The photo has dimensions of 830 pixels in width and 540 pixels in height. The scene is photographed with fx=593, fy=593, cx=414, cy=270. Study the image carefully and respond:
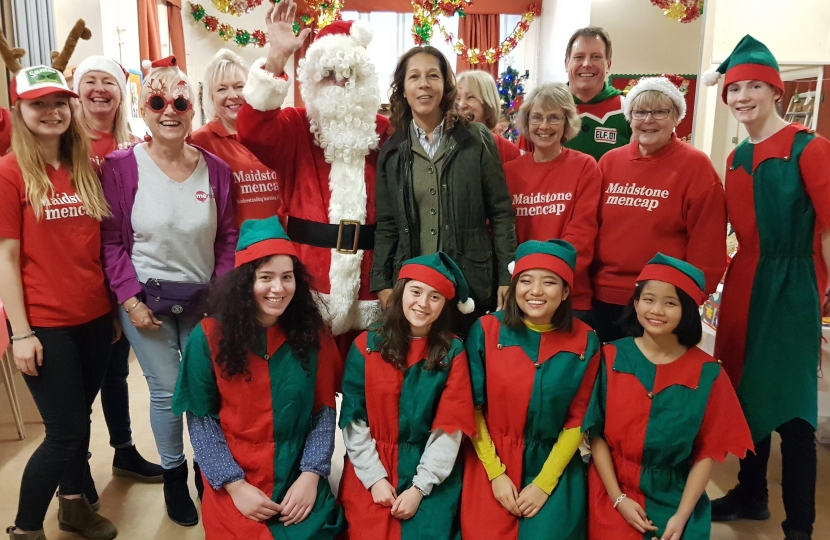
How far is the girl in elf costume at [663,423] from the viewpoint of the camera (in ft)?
5.69

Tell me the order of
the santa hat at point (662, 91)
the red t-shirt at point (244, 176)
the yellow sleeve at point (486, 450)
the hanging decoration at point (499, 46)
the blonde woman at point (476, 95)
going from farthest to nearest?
1. the hanging decoration at point (499, 46)
2. the blonde woman at point (476, 95)
3. the red t-shirt at point (244, 176)
4. the santa hat at point (662, 91)
5. the yellow sleeve at point (486, 450)

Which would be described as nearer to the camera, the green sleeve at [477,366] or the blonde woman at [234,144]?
the green sleeve at [477,366]

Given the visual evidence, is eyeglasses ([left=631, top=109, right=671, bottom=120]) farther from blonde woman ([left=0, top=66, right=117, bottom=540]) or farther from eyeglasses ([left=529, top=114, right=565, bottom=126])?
blonde woman ([left=0, top=66, right=117, bottom=540])

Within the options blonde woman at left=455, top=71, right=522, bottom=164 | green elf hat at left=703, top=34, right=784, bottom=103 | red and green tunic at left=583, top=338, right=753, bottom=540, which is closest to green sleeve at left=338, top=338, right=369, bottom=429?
red and green tunic at left=583, top=338, right=753, bottom=540

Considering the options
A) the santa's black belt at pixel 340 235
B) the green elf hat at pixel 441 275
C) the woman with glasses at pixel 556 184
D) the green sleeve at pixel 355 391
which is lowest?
the green sleeve at pixel 355 391

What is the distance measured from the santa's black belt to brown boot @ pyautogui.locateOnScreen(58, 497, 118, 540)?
1.20 m

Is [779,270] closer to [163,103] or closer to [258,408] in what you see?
[258,408]

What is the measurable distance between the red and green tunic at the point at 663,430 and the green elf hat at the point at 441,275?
507mm

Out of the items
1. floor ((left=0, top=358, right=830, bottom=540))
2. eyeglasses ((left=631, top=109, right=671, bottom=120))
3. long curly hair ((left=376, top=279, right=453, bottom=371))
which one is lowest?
floor ((left=0, top=358, right=830, bottom=540))

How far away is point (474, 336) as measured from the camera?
193cm

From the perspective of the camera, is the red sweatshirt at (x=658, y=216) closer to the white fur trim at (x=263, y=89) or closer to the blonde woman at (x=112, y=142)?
the white fur trim at (x=263, y=89)

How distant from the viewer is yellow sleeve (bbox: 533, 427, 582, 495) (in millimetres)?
1805

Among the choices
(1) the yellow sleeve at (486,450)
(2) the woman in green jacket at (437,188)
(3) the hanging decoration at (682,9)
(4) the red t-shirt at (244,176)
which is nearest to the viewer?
(1) the yellow sleeve at (486,450)

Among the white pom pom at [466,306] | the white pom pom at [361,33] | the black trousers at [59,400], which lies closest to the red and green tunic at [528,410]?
the white pom pom at [466,306]
